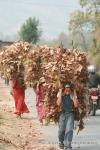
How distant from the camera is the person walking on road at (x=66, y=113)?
14352 millimetres

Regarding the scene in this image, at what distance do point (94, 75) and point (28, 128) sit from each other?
5.03 meters

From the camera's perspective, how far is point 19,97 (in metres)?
22.8

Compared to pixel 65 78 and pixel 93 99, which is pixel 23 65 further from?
pixel 65 78

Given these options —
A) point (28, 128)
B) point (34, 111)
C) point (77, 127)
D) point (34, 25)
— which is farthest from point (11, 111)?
point (34, 25)

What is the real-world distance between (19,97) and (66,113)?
27.8 feet

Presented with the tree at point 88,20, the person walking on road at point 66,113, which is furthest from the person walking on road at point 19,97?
the tree at point 88,20

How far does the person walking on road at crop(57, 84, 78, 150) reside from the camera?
14.4 meters

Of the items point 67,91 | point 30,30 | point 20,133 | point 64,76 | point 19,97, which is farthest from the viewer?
point 30,30

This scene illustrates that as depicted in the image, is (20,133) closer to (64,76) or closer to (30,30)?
(64,76)

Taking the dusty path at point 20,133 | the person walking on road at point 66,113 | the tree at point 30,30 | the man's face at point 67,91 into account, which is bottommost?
the dusty path at point 20,133

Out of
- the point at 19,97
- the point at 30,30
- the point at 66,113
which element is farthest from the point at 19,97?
the point at 30,30

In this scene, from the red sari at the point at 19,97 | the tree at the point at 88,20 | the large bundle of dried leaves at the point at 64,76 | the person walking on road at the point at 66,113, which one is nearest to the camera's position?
the person walking on road at the point at 66,113

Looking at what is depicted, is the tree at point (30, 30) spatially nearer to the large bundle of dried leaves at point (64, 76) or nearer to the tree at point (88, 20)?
the tree at point (88, 20)

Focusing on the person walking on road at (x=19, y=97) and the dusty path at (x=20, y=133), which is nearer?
the dusty path at (x=20, y=133)
